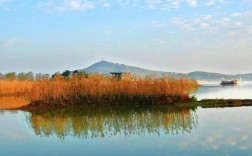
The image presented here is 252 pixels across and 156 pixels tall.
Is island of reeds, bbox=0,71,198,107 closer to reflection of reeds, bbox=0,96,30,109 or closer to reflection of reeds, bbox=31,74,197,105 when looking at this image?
reflection of reeds, bbox=31,74,197,105

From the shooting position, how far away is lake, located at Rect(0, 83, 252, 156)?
9.11 meters

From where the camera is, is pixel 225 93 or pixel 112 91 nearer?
pixel 112 91

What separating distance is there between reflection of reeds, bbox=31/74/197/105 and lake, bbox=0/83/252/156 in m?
4.08

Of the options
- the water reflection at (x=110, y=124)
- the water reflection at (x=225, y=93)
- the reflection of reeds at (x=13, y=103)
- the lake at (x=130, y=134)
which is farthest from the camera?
the water reflection at (x=225, y=93)

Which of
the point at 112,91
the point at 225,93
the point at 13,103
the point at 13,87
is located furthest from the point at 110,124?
the point at 13,87

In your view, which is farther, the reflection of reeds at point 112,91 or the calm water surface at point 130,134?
the reflection of reeds at point 112,91

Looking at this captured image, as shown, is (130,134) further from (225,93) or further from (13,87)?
(13,87)

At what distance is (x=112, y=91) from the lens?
68.2 feet

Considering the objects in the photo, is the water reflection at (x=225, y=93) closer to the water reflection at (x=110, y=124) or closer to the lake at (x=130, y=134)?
the lake at (x=130, y=134)

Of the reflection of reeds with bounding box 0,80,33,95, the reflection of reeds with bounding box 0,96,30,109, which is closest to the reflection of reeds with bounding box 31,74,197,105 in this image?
the reflection of reeds with bounding box 0,96,30,109

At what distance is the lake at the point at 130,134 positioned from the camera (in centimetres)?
911

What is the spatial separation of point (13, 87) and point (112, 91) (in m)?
16.8

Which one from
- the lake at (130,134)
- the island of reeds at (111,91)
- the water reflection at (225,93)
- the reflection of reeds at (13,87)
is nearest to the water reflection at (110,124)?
the lake at (130,134)

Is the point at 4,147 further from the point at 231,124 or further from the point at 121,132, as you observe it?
the point at 231,124
